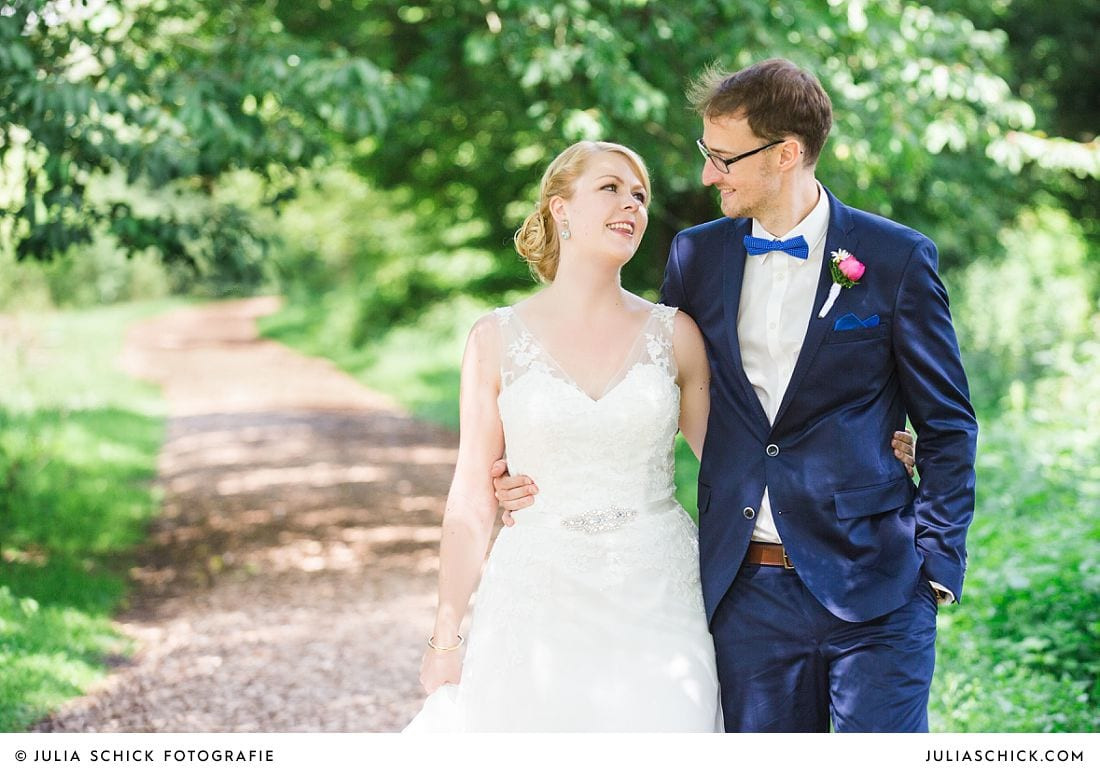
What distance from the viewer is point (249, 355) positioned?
28.5 m

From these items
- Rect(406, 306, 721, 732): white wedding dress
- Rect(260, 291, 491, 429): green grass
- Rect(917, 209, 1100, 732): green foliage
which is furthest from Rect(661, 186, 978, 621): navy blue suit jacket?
Rect(260, 291, 491, 429): green grass

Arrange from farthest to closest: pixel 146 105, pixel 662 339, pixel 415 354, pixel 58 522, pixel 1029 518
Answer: pixel 415 354
pixel 58 522
pixel 1029 518
pixel 146 105
pixel 662 339

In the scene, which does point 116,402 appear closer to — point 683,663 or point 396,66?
point 396,66

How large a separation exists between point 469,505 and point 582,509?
12.7 inches

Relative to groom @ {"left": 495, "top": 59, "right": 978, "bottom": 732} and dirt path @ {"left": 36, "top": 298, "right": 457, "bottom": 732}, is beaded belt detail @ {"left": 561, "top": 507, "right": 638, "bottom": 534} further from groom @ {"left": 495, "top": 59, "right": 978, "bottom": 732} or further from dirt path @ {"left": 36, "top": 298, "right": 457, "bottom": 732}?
dirt path @ {"left": 36, "top": 298, "right": 457, "bottom": 732}

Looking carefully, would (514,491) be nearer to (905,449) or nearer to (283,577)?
(905,449)

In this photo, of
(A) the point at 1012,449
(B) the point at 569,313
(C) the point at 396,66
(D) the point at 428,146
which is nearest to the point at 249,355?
(D) the point at 428,146

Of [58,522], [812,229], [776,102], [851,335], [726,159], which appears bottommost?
[58,522]

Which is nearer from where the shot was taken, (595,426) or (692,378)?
(595,426)

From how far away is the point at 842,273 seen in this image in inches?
122

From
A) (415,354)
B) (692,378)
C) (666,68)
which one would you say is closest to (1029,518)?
(666,68)

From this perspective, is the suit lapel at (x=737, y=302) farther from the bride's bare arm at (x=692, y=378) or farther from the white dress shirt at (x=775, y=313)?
the bride's bare arm at (x=692, y=378)

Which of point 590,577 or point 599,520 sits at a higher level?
point 599,520

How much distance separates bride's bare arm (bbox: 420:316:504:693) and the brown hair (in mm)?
962
